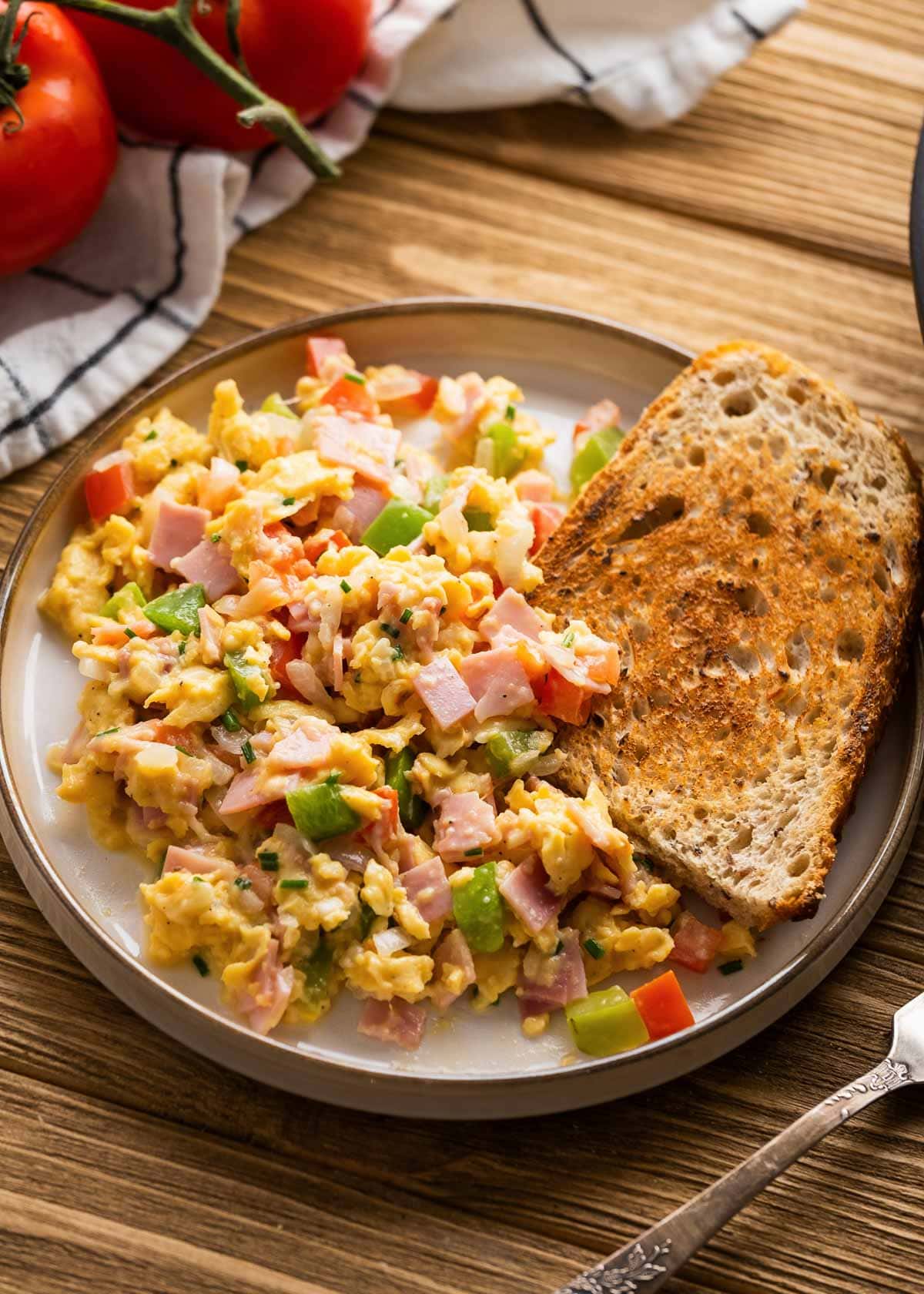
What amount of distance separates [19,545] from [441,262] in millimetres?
1424

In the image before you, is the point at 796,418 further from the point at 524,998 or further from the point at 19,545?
the point at 19,545

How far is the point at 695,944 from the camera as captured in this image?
7.82 feet

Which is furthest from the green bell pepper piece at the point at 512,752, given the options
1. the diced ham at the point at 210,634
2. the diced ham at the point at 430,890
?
the diced ham at the point at 210,634

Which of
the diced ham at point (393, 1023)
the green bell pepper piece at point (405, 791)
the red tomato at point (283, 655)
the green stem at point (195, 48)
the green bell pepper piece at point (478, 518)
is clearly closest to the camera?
the diced ham at point (393, 1023)

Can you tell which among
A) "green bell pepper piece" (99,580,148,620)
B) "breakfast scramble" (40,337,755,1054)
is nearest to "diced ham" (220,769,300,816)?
"breakfast scramble" (40,337,755,1054)

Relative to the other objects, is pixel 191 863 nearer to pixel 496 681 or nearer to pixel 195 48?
pixel 496 681

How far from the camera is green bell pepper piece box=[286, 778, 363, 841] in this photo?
7.39ft

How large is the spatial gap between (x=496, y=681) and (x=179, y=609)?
66 centimetres

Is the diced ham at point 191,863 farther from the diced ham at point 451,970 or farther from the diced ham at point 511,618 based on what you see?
the diced ham at point 511,618

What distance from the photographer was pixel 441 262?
344 centimetres

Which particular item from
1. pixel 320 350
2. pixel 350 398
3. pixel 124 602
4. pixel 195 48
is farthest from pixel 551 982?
pixel 195 48

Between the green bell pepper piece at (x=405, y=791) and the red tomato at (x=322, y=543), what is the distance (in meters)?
0.48

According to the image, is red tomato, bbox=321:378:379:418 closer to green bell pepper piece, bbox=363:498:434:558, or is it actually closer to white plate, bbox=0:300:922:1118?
white plate, bbox=0:300:922:1118

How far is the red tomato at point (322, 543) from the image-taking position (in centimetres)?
260
